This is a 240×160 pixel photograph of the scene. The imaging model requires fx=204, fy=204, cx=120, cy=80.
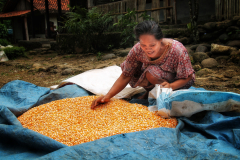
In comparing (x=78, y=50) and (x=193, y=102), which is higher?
(x=78, y=50)

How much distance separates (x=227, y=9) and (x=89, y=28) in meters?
4.09

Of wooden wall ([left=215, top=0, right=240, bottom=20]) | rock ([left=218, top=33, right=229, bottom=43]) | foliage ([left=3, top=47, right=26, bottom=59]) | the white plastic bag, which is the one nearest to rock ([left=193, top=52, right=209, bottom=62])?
rock ([left=218, top=33, right=229, bottom=43])

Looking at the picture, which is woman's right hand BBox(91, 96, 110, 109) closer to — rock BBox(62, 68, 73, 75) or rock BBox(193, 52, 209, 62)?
rock BBox(62, 68, 73, 75)

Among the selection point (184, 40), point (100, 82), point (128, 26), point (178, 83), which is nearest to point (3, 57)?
point (128, 26)

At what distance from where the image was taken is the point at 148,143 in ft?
4.63

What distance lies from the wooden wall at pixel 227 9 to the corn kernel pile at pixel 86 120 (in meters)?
4.70

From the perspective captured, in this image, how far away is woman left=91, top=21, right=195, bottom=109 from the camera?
1.82 metres

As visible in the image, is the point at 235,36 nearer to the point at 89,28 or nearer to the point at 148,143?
the point at 89,28

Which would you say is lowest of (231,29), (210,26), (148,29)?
(148,29)

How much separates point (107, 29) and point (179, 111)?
597 cm

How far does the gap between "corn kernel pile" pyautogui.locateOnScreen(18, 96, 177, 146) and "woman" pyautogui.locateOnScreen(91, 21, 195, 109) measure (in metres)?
0.18

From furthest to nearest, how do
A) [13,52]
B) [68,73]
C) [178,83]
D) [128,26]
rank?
1. [13,52]
2. [128,26]
3. [68,73]
4. [178,83]

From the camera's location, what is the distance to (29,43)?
402 inches

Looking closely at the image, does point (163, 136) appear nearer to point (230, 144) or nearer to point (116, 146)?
point (116, 146)
